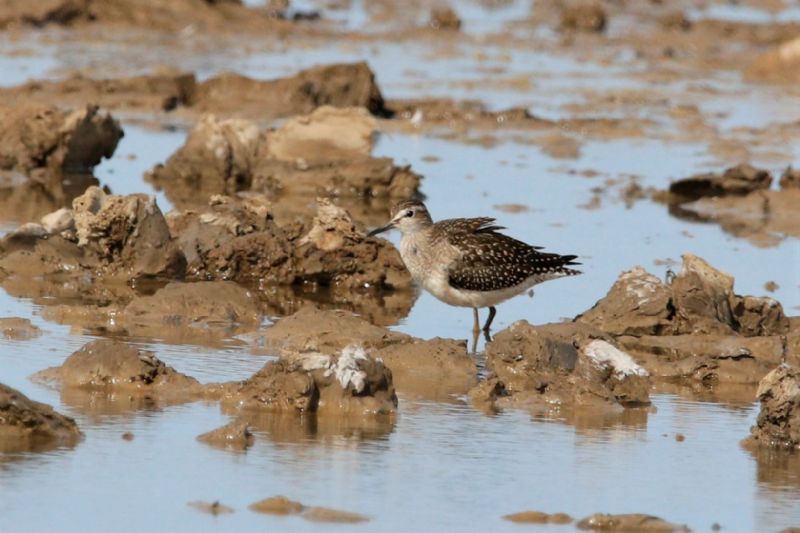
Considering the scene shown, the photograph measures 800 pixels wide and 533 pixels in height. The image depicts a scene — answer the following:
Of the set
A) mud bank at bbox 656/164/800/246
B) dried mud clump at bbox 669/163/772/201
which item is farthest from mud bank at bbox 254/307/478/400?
dried mud clump at bbox 669/163/772/201

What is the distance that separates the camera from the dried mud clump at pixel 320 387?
9.48m

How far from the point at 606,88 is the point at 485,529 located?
65.0ft

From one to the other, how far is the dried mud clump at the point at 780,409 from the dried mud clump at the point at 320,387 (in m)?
1.97

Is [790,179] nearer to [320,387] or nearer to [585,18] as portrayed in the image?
[320,387]

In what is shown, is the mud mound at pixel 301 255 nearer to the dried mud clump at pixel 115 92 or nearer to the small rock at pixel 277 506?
the small rock at pixel 277 506

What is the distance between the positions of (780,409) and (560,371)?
167 cm

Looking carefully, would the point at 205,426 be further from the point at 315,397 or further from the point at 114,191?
the point at 114,191

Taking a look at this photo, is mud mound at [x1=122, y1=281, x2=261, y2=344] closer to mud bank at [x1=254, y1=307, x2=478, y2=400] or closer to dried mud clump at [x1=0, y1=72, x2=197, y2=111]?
mud bank at [x1=254, y1=307, x2=478, y2=400]

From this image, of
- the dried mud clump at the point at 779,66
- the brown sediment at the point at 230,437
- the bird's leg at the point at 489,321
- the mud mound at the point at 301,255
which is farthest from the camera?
the dried mud clump at the point at 779,66

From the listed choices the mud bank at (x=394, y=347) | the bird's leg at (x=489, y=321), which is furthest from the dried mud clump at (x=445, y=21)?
the mud bank at (x=394, y=347)

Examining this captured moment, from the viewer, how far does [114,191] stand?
17609 mm

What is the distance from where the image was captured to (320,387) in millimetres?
9594

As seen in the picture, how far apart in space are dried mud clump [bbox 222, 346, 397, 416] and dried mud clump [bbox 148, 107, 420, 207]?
8.19 m

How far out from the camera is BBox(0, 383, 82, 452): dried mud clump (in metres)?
8.55
